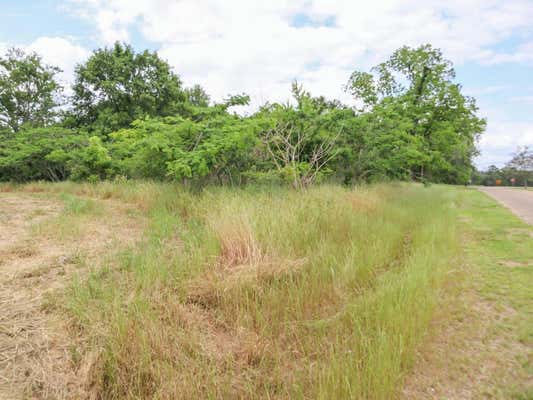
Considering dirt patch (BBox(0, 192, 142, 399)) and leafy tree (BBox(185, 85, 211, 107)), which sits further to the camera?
leafy tree (BBox(185, 85, 211, 107))

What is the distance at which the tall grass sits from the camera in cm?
176

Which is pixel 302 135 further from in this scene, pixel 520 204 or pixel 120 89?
pixel 120 89

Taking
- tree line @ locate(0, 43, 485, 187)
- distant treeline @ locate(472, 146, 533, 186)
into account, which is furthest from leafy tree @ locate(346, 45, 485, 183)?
distant treeline @ locate(472, 146, 533, 186)

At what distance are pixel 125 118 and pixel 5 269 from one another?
63.4ft

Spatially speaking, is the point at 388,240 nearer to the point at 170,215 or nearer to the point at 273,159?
the point at 170,215

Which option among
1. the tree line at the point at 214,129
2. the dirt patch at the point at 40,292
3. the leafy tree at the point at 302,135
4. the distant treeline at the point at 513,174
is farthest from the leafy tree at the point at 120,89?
the distant treeline at the point at 513,174

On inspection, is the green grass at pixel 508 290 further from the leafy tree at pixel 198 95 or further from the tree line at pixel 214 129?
the leafy tree at pixel 198 95

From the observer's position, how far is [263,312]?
2.49 metres

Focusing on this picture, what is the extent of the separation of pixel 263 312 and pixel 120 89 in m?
22.9

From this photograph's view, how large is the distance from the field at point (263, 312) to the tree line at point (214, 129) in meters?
3.23

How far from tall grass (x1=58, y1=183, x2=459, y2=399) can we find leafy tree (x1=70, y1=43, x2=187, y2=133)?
755 inches

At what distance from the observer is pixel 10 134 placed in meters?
16.1

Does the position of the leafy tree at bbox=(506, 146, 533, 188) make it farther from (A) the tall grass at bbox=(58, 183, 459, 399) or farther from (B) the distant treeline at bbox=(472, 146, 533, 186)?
(A) the tall grass at bbox=(58, 183, 459, 399)

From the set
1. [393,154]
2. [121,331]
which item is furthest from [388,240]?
[393,154]
